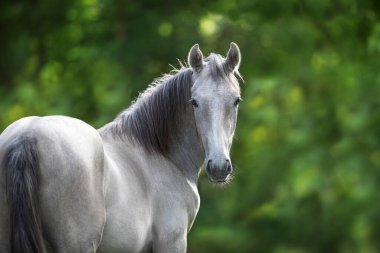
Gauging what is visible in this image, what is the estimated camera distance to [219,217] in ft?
52.4

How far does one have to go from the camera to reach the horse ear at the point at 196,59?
18.5ft

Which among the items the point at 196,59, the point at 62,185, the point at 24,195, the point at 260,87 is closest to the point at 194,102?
the point at 196,59

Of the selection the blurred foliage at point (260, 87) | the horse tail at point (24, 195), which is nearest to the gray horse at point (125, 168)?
the horse tail at point (24, 195)

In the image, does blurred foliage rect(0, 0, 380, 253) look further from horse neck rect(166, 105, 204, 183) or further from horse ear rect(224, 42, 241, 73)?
horse ear rect(224, 42, 241, 73)

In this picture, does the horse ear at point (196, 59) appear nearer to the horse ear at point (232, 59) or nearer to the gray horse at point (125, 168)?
the gray horse at point (125, 168)

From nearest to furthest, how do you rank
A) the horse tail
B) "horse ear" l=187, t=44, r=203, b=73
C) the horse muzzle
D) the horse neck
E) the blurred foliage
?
the horse tail
the horse muzzle
"horse ear" l=187, t=44, r=203, b=73
the horse neck
the blurred foliage

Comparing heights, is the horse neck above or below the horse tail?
below

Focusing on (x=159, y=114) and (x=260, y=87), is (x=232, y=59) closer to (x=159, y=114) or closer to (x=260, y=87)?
(x=159, y=114)

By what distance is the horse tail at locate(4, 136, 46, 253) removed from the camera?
14.4ft

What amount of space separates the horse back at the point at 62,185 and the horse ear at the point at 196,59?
131cm

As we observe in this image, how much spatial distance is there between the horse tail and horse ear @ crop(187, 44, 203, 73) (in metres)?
1.60

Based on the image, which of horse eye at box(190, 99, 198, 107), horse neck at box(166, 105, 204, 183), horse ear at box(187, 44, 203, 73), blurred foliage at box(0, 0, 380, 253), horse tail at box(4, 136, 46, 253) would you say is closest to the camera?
horse tail at box(4, 136, 46, 253)

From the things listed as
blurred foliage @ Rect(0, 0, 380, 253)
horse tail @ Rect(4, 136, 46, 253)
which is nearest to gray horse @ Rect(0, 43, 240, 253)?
horse tail @ Rect(4, 136, 46, 253)

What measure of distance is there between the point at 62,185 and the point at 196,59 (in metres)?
1.64
